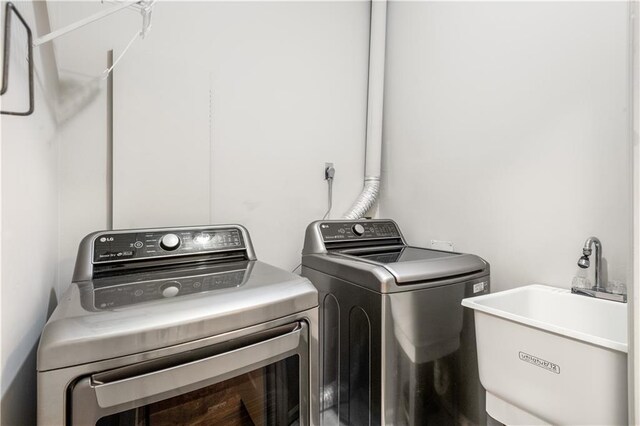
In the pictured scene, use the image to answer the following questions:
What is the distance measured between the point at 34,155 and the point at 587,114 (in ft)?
5.95

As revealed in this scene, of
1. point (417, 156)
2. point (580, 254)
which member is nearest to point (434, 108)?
point (417, 156)

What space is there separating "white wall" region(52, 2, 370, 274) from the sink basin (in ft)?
3.42

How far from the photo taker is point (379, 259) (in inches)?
51.8

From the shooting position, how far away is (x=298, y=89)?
70.9 inches

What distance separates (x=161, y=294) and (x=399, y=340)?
Answer: 77 centimetres

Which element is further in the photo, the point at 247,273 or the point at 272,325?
the point at 247,273

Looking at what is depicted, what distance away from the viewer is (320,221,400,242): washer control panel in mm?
1550

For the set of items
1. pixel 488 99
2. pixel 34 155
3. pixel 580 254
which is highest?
pixel 488 99

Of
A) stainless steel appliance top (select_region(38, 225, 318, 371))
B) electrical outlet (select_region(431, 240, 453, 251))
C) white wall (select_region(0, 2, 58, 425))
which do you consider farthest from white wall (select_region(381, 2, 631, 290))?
white wall (select_region(0, 2, 58, 425))

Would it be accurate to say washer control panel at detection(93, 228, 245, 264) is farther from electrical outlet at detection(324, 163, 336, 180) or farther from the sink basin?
A: the sink basin

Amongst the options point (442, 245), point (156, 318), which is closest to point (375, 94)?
point (442, 245)

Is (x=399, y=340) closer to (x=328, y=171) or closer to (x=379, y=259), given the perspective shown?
(x=379, y=259)

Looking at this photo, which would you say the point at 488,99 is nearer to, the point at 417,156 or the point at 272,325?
the point at 417,156

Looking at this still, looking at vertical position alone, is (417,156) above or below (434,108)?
below
